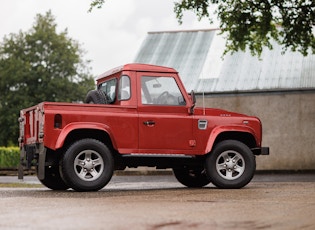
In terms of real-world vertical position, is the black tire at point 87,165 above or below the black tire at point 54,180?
above

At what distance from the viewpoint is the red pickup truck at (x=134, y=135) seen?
38.1ft

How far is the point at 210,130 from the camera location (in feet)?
42.2

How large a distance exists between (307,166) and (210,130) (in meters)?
14.7

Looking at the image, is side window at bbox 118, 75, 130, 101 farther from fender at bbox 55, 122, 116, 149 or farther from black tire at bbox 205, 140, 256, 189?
black tire at bbox 205, 140, 256, 189

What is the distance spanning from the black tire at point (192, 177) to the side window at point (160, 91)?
76.4 inches

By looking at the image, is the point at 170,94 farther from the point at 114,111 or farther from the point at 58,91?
the point at 58,91

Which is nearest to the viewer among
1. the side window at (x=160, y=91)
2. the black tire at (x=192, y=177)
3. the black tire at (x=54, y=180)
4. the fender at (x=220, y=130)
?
the side window at (x=160, y=91)

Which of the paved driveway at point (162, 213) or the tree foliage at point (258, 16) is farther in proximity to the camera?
the tree foliage at point (258, 16)

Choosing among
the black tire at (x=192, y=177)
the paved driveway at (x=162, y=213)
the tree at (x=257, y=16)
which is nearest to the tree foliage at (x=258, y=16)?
the tree at (x=257, y=16)

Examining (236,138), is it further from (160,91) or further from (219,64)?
(219,64)

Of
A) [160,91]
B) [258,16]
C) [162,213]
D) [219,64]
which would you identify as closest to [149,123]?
[160,91]

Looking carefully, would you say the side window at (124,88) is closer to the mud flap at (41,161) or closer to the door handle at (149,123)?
the door handle at (149,123)

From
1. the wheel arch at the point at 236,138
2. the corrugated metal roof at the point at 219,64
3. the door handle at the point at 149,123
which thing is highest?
the corrugated metal roof at the point at 219,64

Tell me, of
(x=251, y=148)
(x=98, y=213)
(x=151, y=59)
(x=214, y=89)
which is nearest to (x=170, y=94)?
(x=251, y=148)
